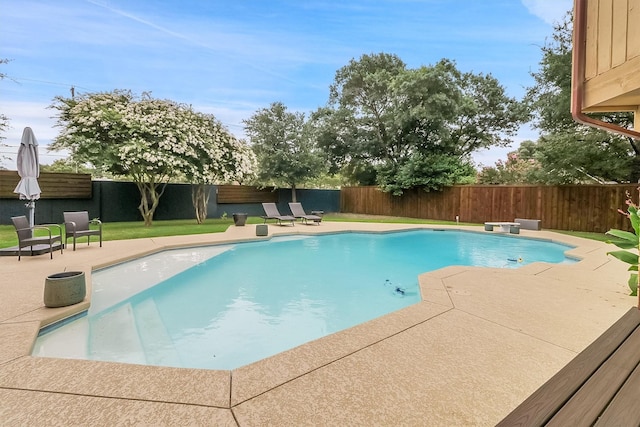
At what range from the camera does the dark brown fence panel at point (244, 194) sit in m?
16.1

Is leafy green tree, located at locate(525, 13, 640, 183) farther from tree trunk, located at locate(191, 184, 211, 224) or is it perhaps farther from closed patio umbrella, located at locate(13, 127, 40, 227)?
closed patio umbrella, located at locate(13, 127, 40, 227)

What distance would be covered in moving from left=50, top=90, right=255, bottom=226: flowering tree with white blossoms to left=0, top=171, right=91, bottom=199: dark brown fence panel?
1.83m

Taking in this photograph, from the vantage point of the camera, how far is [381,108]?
756 inches

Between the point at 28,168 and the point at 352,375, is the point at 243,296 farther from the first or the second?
the point at 28,168

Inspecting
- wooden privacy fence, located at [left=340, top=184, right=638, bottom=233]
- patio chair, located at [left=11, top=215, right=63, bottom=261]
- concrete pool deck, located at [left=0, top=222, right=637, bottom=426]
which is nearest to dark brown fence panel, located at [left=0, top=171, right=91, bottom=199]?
patio chair, located at [left=11, top=215, right=63, bottom=261]

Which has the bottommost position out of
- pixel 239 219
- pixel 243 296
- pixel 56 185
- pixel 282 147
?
pixel 243 296

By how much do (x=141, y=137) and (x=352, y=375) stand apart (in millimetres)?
11115

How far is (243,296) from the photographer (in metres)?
5.09

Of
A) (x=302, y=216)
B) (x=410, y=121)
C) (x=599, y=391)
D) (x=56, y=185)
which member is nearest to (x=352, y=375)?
(x=599, y=391)

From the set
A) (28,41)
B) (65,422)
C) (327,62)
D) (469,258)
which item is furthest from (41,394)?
(327,62)

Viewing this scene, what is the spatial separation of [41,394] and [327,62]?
20888mm

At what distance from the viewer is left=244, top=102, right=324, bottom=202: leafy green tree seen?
1689cm

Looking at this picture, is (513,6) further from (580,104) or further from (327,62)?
(580,104)

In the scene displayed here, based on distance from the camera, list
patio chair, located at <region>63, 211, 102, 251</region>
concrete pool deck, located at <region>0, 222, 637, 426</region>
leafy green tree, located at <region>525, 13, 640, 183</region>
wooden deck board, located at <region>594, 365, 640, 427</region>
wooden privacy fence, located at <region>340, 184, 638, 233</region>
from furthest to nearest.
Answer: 1. wooden privacy fence, located at <region>340, 184, 638, 233</region>
2. leafy green tree, located at <region>525, 13, 640, 183</region>
3. patio chair, located at <region>63, 211, 102, 251</region>
4. concrete pool deck, located at <region>0, 222, 637, 426</region>
5. wooden deck board, located at <region>594, 365, 640, 427</region>
